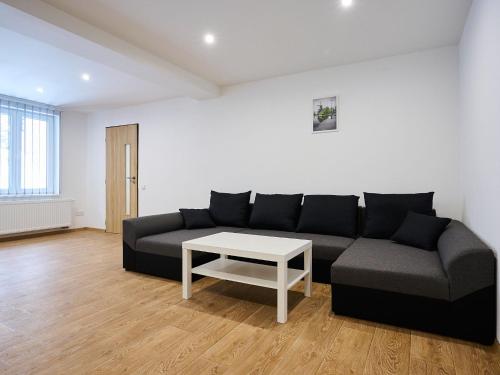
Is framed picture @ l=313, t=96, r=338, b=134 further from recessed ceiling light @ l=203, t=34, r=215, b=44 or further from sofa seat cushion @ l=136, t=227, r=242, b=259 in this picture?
sofa seat cushion @ l=136, t=227, r=242, b=259

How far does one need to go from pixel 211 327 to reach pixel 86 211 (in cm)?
553

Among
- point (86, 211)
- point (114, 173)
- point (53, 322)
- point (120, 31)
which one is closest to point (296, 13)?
point (120, 31)

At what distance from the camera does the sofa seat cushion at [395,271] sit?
6.60ft

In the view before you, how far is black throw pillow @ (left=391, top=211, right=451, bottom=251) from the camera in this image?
2.64m

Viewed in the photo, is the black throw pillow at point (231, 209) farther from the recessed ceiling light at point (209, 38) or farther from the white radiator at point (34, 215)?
the white radiator at point (34, 215)

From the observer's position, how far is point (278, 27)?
2.89 metres

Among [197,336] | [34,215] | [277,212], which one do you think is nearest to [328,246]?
[277,212]

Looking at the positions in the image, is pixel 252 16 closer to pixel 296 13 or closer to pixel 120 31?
pixel 296 13

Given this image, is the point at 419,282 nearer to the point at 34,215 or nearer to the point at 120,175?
the point at 120,175

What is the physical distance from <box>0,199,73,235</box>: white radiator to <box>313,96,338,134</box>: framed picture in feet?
16.9

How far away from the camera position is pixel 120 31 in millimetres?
2979

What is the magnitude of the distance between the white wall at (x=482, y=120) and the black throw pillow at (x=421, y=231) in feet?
0.88

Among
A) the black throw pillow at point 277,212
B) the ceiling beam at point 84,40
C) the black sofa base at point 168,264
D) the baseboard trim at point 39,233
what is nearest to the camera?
the ceiling beam at point 84,40

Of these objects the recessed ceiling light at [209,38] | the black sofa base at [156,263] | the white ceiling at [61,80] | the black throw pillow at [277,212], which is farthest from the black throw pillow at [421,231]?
the white ceiling at [61,80]
